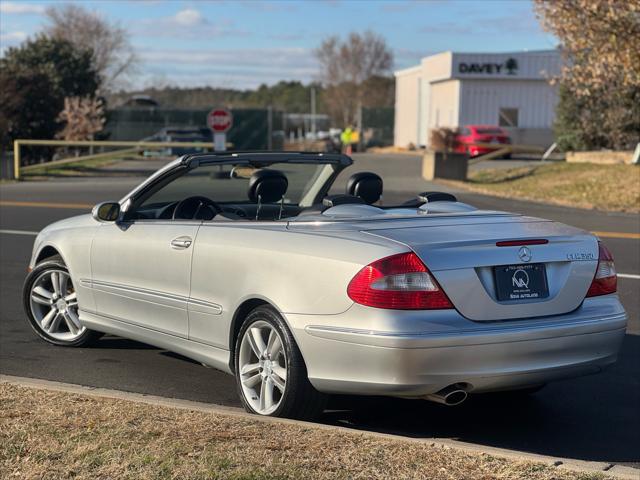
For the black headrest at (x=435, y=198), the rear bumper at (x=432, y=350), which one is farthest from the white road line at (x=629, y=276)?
the rear bumper at (x=432, y=350)

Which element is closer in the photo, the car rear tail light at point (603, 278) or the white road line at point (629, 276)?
the car rear tail light at point (603, 278)

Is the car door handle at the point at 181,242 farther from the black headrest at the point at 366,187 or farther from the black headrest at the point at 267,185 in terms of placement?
the black headrest at the point at 366,187

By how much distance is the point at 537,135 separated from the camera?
5138 cm

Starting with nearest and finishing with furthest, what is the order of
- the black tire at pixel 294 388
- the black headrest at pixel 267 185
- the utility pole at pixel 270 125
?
the black tire at pixel 294 388 → the black headrest at pixel 267 185 → the utility pole at pixel 270 125

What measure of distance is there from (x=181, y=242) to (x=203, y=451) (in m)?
1.93

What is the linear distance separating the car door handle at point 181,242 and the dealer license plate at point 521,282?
201 cm

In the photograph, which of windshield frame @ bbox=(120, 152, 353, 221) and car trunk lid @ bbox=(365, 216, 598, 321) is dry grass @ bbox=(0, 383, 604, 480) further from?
windshield frame @ bbox=(120, 152, 353, 221)

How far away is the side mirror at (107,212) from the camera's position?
682cm

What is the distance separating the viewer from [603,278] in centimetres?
547

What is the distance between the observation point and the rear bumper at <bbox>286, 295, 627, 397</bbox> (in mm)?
4797

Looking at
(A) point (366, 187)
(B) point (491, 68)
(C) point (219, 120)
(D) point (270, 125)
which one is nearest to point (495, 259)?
(A) point (366, 187)

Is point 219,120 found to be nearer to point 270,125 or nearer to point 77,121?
point 77,121

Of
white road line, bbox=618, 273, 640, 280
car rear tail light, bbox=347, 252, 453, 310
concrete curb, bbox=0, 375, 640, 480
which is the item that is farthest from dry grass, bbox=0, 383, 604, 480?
white road line, bbox=618, 273, 640, 280

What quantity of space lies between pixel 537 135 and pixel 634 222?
1382 inches
